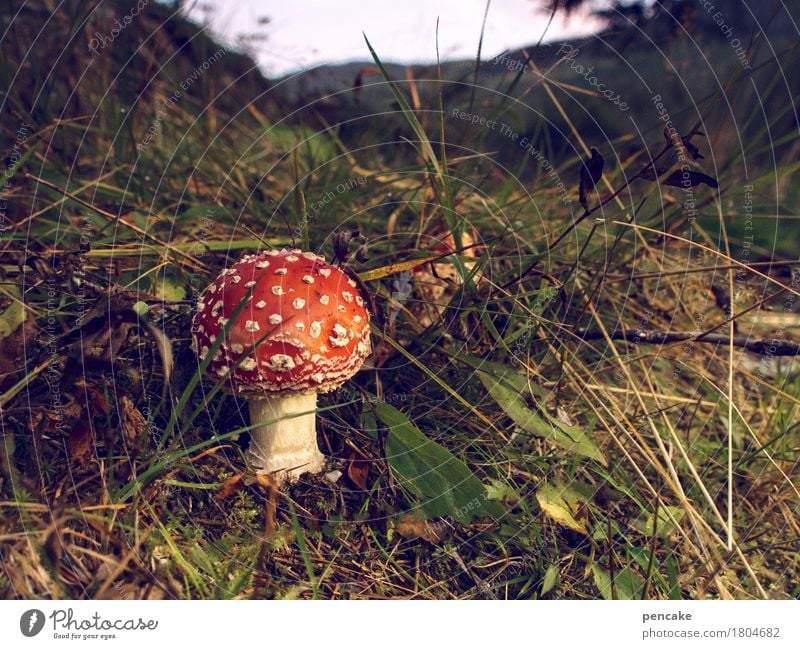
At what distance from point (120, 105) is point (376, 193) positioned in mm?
1655

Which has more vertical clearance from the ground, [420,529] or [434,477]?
[434,477]

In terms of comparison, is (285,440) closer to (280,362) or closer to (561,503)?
(280,362)

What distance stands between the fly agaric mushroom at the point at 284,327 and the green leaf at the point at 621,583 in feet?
3.44

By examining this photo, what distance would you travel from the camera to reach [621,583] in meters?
1.74

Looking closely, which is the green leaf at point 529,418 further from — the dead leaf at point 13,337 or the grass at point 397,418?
the dead leaf at point 13,337

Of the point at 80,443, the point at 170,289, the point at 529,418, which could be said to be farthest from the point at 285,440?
the point at 529,418

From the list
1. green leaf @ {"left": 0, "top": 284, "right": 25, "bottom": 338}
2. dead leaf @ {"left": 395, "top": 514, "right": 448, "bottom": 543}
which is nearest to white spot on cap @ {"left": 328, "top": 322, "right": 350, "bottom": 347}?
dead leaf @ {"left": 395, "top": 514, "right": 448, "bottom": 543}

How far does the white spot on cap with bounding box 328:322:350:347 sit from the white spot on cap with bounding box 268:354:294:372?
0.48 feet

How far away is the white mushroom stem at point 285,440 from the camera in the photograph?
6.59 ft

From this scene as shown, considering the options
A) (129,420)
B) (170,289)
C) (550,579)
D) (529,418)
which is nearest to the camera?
(550,579)

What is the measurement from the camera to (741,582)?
6.13 feet

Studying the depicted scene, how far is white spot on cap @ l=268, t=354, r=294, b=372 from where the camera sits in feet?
5.66

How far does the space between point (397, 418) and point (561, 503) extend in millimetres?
638

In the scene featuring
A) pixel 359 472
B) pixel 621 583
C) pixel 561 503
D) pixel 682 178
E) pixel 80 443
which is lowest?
pixel 621 583
